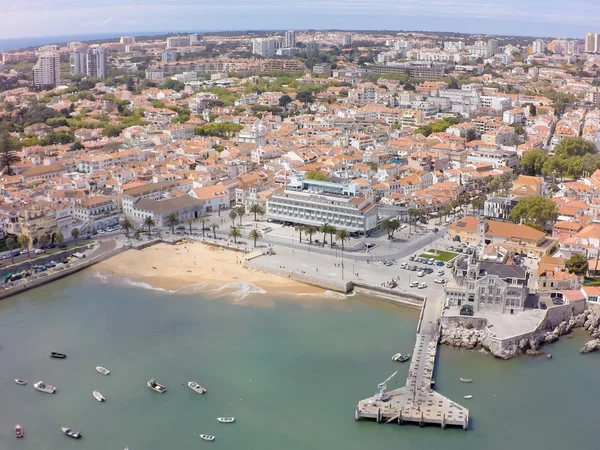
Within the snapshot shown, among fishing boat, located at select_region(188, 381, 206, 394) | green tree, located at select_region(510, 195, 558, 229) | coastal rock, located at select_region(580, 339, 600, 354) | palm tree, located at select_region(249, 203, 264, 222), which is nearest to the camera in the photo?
fishing boat, located at select_region(188, 381, 206, 394)

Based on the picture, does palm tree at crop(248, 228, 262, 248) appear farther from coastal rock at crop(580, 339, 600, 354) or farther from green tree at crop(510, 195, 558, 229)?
coastal rock at crop(580, 339, 600, 354)

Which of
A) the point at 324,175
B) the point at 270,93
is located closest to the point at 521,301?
the point at 324,175

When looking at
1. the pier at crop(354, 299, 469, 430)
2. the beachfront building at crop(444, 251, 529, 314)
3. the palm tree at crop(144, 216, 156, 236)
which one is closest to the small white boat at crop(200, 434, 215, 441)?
the pier at crop(354, 299, 469, 430)

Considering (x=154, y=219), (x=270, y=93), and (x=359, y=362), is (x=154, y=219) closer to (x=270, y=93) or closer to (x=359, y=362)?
(x=359, y=362)

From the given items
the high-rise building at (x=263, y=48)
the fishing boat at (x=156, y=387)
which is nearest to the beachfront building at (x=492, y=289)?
the fishing boat at (x=156, y=387)

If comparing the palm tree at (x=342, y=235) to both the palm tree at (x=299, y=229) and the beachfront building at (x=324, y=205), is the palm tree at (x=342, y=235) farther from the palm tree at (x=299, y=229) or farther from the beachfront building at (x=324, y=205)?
the palm tree at (x=299, y=229)

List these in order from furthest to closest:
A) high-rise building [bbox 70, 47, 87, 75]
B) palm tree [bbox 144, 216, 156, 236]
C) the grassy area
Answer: high-rise building [bbox 70, 47, 87, 75] → palm tree [bbox 144, 216, 156, 236] → the grassy area

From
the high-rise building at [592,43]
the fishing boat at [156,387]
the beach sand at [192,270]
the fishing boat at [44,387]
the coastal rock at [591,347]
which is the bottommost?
the fishing boat at [44,387]
